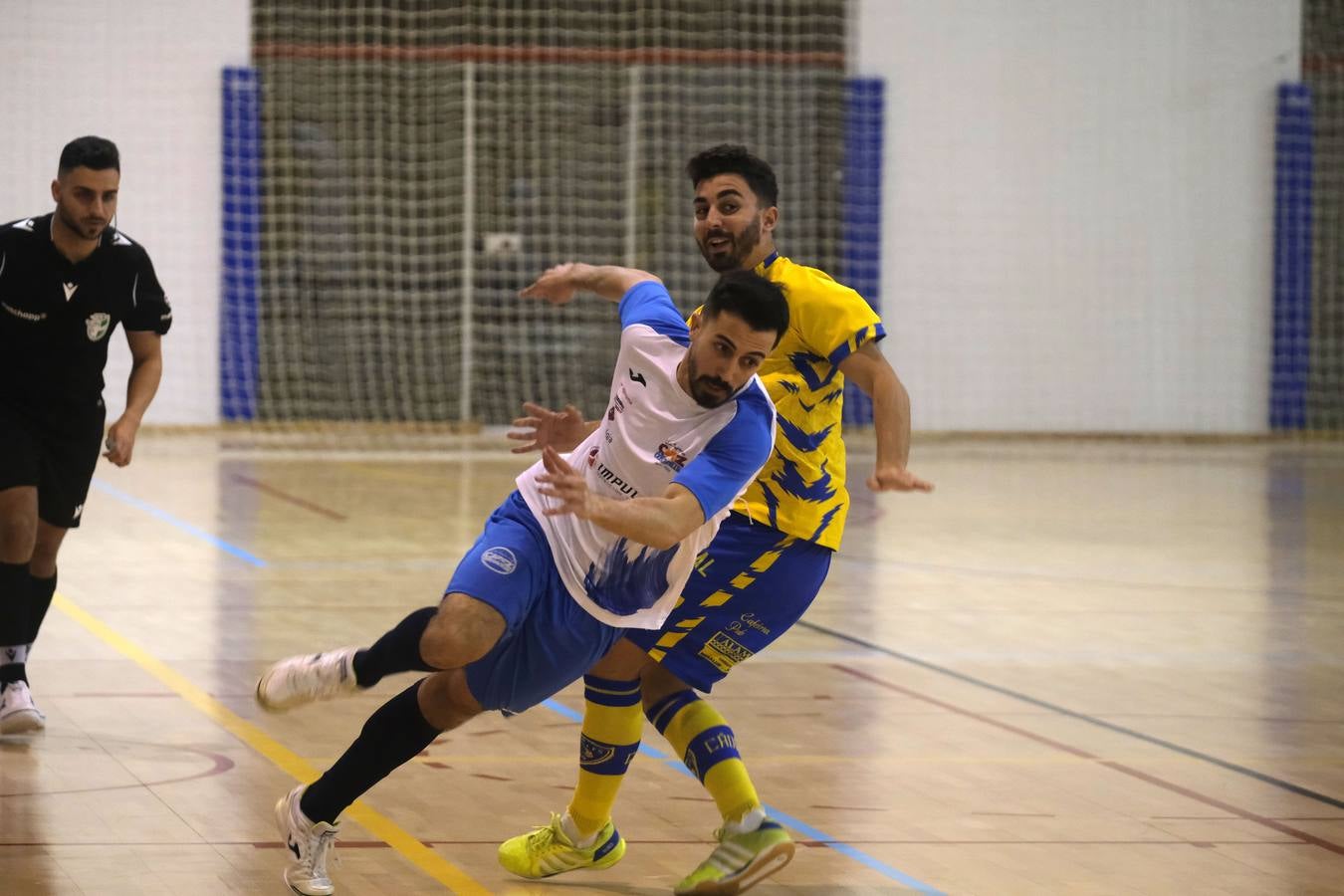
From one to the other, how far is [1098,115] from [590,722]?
50.4 feet

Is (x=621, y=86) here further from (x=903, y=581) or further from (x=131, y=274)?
(x=131, y=274)

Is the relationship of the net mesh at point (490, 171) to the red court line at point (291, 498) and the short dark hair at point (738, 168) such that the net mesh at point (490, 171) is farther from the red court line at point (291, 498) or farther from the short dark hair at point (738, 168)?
the short dark hair at point (738, 168)

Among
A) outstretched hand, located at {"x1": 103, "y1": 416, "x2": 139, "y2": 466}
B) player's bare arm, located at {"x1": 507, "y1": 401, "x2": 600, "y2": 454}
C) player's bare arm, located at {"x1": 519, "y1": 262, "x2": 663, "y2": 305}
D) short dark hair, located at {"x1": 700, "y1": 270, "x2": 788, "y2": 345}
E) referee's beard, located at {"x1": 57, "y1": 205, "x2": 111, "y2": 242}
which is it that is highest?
referee's beard, located at {"x1": 57, "y1": 205, "x2": 111, "y2": 242}

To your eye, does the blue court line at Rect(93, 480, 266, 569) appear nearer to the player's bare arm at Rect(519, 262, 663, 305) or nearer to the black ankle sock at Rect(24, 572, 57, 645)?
the black ankle sock at Rect(24, 572, 57, 645)

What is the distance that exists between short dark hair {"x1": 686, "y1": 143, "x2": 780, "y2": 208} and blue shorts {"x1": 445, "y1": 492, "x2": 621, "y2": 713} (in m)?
0.90

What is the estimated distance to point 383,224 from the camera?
694 inches

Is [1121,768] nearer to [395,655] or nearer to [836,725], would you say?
[836,725]

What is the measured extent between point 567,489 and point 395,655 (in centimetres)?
52

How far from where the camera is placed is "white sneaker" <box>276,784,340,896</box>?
139 inches

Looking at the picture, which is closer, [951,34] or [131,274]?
[131,274]

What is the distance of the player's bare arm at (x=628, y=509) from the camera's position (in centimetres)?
323

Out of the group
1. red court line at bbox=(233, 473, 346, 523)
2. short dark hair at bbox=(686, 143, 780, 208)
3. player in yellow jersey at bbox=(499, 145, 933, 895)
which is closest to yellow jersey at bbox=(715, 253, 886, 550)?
player in yellow jersey at bbox=(499, 145, 933, 895)

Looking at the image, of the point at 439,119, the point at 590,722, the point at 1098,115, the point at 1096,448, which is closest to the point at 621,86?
the point at 439,119

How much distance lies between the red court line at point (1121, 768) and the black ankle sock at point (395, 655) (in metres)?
2.24
